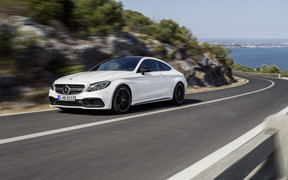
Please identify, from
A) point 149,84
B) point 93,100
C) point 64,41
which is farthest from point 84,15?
point 93,100

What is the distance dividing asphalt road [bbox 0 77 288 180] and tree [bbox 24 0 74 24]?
24.8ft

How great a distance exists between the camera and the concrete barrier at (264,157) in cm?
226

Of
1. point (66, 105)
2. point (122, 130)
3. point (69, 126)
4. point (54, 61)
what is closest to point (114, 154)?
point (122, 130)

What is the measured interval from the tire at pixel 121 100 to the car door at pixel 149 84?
31 centimetres

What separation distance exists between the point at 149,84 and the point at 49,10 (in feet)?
26.7

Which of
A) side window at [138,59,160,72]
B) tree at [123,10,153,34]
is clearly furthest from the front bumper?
tree at [123,10,153,34]

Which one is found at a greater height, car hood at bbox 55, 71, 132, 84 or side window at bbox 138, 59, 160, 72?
side window at bbox 138, 59, 160, 72

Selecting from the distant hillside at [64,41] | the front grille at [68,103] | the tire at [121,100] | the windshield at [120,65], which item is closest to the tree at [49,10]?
the distant hillside at [64,41]

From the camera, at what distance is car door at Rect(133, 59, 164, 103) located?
9336 millimetres

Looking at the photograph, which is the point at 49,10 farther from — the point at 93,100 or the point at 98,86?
the point at 93,100

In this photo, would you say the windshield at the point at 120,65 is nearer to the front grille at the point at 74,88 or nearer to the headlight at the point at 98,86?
the headlight at the point at 98,86

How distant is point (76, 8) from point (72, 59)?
5127mm

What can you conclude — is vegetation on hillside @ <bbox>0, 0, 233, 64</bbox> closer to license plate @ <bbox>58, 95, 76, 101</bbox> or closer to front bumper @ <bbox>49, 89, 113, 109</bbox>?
license plate @ <bbox>58, 95, 76, 101</bbox>

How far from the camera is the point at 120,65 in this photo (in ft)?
32.0
